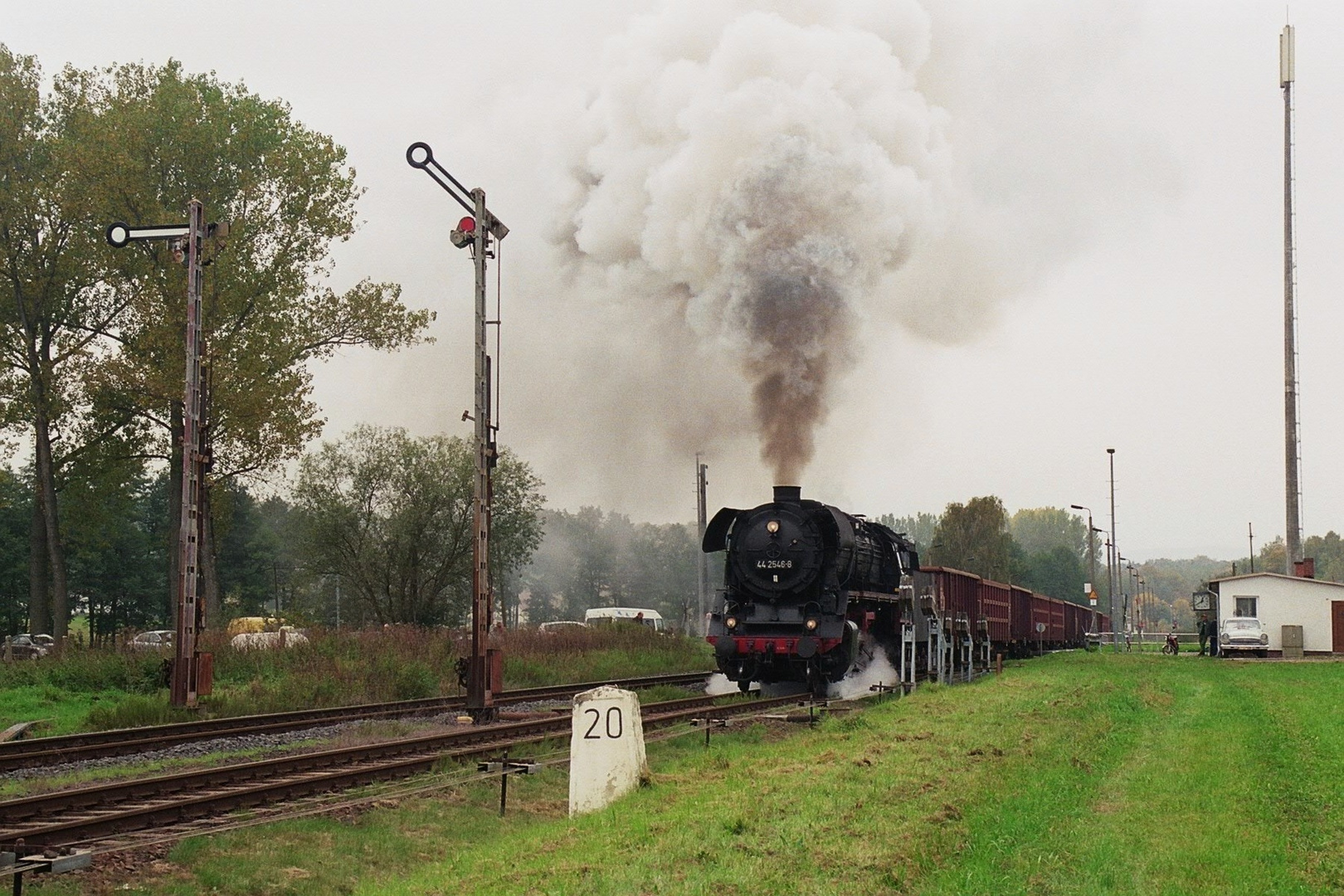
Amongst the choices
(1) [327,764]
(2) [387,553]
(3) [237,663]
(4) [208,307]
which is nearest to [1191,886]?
(1) [327,764]

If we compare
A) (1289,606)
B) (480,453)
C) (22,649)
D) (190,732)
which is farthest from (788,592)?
(22,649)

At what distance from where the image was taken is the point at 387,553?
157ft

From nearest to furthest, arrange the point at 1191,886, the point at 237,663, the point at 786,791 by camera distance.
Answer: the point at 1191,886
the point at 786,791
the point at 237,663

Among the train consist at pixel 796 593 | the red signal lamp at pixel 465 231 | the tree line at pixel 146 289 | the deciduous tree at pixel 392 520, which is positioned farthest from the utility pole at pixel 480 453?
the deciduous tree at pixel 392 520

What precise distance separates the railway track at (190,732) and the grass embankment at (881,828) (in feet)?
18.6

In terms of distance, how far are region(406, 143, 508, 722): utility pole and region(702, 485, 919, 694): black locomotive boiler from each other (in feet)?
13.9

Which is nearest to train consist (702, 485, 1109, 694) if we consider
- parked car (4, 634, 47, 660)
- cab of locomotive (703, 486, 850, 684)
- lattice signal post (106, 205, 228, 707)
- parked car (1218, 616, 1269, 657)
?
cab of locomotive (703, 486, 850, 684)

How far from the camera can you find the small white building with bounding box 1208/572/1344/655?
4150cm

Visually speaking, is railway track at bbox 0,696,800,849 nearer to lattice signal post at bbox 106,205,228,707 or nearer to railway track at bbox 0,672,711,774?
railway track at bbox 0,672,711,774

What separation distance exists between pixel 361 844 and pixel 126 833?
1812 millimetres

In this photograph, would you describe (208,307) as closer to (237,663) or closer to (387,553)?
(237,663)

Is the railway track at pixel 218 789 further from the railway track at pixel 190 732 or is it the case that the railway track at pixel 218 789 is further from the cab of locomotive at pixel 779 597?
the cab of locomotive at pixel 779 597

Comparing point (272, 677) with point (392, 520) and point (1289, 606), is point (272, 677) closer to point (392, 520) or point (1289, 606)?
point (392, 520)

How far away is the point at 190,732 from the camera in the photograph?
55.5ft
